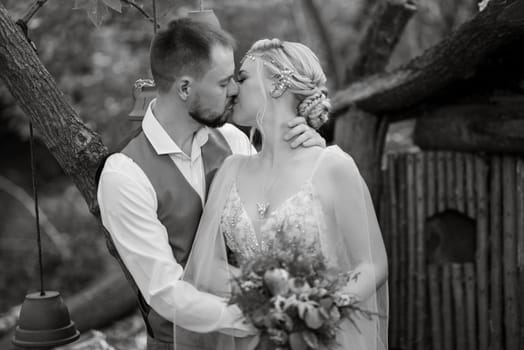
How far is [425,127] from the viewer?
19.0ft

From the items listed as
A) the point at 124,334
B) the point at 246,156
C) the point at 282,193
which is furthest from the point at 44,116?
the point at 124,334

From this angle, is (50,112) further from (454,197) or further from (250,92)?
(454,197)

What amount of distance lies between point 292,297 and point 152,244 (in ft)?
2.72

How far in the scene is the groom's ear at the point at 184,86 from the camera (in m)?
3.52

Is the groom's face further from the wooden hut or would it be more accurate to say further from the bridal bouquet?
the wooden hut

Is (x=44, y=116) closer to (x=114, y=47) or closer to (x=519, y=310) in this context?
(x=519, y=310)

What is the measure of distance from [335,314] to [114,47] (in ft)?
24.1

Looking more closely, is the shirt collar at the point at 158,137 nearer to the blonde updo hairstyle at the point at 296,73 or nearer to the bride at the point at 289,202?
the bride at the point at 289,202

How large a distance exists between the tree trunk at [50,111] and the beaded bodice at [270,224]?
823 millimetres

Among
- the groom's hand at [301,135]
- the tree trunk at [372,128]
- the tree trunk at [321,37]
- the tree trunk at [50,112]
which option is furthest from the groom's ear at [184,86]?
the tree trunk at [321,37]

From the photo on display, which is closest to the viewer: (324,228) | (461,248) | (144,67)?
(324,228)

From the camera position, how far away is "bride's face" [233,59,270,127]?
3.45m

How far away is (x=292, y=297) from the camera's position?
8.95 feet

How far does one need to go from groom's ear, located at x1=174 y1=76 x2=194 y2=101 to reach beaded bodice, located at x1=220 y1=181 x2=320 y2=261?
21.0 inches
